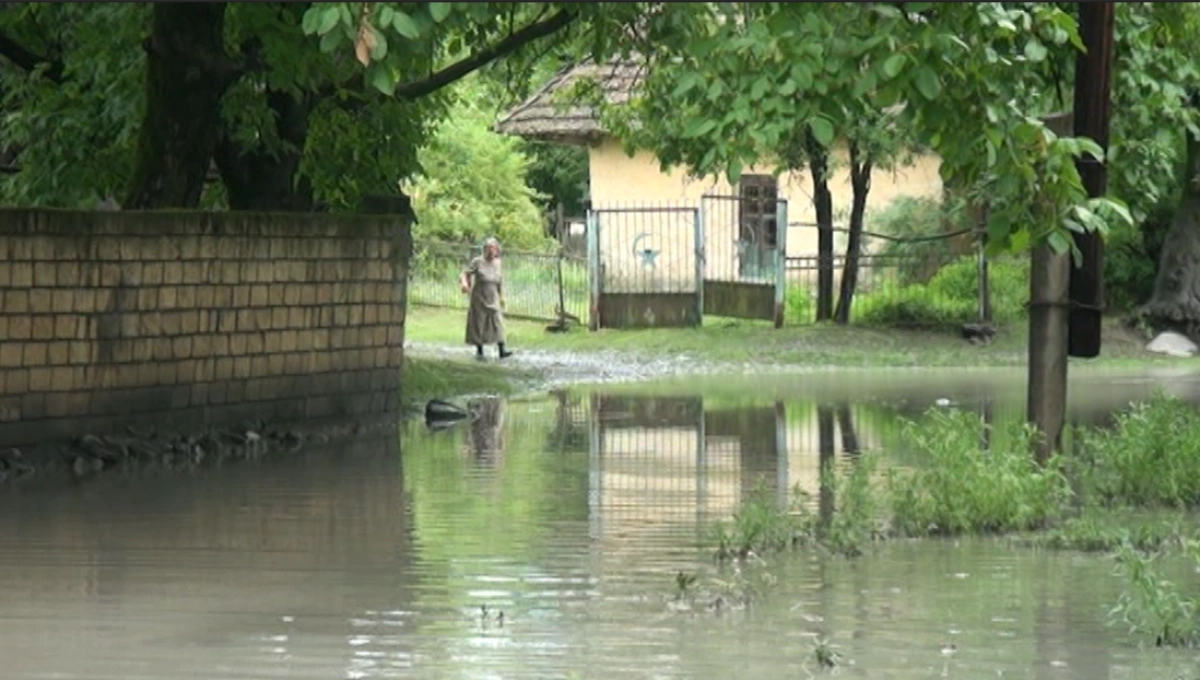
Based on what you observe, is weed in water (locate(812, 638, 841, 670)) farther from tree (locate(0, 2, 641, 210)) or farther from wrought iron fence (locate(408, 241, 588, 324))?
wrought iron fence (locate(408, 241, 588, 324))

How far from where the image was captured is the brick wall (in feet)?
59.4

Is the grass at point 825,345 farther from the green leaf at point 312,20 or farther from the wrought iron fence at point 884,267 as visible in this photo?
the green leaf at point 312,20

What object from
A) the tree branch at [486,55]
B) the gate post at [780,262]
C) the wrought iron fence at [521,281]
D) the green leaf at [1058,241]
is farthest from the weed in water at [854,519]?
the wrought iron fence at [521,281]

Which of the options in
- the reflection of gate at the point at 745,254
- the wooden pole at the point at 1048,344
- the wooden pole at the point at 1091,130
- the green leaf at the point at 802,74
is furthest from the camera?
the reflection of gate at the point at 745,254

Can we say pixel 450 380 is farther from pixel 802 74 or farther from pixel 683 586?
pixel 802 74

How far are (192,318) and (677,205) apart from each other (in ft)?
83.1

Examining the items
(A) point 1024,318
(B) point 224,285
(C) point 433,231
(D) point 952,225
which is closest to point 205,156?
(B) point 224,285

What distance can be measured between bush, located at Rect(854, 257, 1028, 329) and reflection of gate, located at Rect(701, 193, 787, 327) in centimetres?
145

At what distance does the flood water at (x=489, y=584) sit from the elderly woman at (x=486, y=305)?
14503mm

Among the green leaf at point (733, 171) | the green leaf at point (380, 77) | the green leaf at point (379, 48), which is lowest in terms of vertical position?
the green leaf at point (733, 171)

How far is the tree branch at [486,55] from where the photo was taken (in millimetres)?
20541

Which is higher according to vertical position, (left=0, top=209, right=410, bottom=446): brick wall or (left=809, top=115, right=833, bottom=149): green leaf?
(left=809, top=115, right=833, bottom=149): green leaf

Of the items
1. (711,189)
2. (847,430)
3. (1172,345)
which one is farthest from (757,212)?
(847,430)

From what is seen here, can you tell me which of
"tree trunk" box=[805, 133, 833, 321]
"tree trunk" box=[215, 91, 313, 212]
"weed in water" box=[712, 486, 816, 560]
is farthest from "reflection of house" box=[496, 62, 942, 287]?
A: "weed in water" box=[712, 486, 816, 560]
